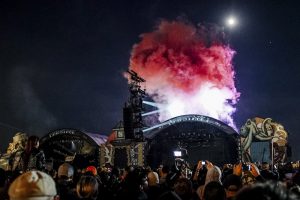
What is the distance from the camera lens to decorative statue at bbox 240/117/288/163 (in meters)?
24.8

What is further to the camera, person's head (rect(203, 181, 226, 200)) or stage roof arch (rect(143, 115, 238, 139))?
stage roof arch (rect(143, 115, 238, 139))

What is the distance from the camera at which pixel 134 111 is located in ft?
90.9

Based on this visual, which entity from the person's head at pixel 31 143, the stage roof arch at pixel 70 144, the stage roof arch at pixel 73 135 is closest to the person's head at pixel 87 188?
the person's head at pixel 31 143

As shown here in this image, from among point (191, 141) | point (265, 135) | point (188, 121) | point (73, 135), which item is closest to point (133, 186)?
point (265, 135)

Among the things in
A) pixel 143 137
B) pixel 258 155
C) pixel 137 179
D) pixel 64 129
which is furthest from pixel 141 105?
pixel 137 179

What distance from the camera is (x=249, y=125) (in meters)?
26.3

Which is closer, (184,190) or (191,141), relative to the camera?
(184,190)

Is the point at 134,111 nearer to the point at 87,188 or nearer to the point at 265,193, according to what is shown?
the point at 87,188

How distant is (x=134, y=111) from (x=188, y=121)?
14.6 ft

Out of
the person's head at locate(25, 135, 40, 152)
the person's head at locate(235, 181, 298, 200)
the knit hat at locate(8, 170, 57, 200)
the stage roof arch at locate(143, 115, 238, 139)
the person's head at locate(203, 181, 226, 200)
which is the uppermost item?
the stage roof arch at locate(143, 115, 238, 139)

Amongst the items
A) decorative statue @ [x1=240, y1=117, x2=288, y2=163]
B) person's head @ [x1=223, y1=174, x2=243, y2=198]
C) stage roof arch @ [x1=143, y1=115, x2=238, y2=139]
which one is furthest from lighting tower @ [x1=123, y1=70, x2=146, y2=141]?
person's head @ [x1=223, y1=174, x2=243, y2=198]

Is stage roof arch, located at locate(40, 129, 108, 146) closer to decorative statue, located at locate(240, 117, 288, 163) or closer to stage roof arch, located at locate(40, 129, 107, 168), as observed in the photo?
stage roof arch, located at locate(40, 129, 107, 168)

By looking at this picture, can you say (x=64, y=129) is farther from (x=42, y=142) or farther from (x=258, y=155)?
(x=258, y=155)

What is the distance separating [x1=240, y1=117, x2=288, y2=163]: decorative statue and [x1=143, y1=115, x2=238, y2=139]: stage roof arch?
94 centimetres
